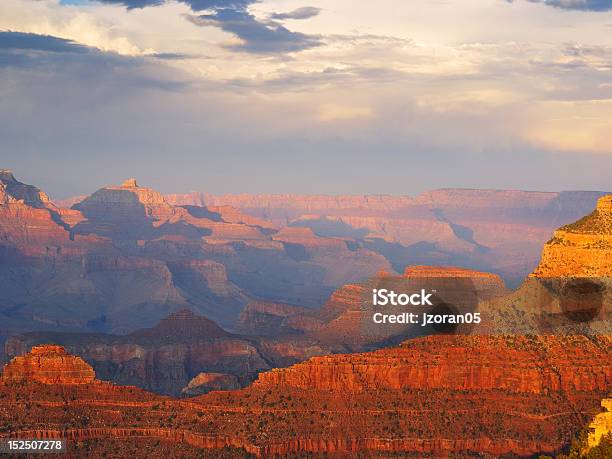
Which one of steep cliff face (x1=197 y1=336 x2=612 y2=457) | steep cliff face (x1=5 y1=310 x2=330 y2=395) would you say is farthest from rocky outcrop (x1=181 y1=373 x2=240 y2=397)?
steep cliff face (x1=197 y1=336 x2=612 y2=457)

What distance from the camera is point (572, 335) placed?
291ft

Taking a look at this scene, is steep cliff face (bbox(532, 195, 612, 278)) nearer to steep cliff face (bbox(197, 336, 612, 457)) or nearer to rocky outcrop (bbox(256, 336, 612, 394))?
steep cliff face (bbox(197, 336, 612, 457))

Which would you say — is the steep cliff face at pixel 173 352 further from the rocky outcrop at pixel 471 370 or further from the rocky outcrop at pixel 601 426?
the rocky outcrop at pixel 601 426

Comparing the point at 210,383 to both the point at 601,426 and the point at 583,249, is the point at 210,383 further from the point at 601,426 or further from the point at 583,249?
the point at 601,426

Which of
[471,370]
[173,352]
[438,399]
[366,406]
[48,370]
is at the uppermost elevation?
[471,370]

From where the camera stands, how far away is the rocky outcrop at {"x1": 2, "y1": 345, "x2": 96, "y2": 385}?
84750 mm

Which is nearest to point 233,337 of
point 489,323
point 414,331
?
point 414,331

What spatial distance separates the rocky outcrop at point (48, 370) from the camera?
278ft

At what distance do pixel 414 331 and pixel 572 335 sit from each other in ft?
80.8

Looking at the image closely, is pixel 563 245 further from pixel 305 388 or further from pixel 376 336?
pixel 376 336

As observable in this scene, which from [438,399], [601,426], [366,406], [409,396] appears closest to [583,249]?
[438,399]

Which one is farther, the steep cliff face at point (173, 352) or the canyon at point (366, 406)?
the steep cliff face at point (173, 352)

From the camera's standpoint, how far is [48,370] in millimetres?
84938

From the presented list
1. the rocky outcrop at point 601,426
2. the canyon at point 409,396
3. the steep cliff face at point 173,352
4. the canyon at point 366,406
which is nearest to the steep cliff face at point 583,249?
the canyon at point 409,396
